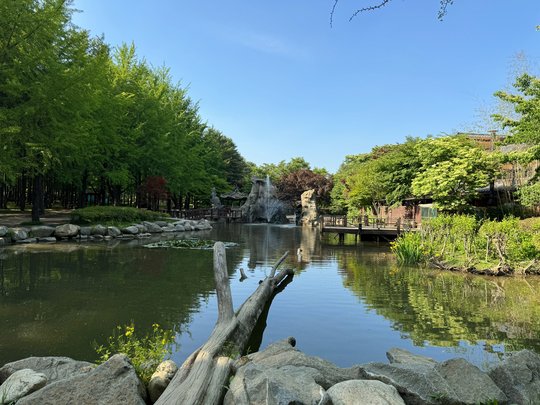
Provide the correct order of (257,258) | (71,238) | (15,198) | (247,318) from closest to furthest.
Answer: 1. (247,318)
2. (257,258)
3. (71,238)
4. (15,198)

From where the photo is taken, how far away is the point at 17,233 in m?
19.4

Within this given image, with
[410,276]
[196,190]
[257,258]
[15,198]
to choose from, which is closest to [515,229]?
[410,276]

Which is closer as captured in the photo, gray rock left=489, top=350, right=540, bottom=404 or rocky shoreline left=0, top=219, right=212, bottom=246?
gray rock left=489, top=350, right=540, bottom=404

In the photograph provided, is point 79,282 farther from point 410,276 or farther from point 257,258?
point 410,276

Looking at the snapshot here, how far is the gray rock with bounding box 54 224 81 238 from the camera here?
21219 mm

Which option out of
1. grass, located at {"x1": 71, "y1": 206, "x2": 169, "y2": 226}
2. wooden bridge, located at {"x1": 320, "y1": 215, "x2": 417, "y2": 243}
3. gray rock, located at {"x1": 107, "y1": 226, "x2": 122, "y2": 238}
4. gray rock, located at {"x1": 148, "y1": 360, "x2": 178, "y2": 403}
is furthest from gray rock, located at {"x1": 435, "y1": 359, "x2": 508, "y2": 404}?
grass, located at {"x1": 71, "y1": 206, "x2": 169, "y2": 226}

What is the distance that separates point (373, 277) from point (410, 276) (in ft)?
4.29

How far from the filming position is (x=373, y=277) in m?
14.1

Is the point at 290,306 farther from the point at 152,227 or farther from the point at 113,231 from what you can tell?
the point at 152,227

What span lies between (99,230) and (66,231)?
1.92 meters

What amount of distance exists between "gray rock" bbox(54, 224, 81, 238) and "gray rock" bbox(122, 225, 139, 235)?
306 centimetres

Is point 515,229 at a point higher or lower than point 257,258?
higher

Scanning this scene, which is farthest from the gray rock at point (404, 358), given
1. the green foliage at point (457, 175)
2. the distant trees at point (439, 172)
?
the green foliage at point (457, 175)

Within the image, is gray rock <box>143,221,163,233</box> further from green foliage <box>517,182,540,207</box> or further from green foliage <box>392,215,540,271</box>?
green foliage <box>517,182,540,207</box>
